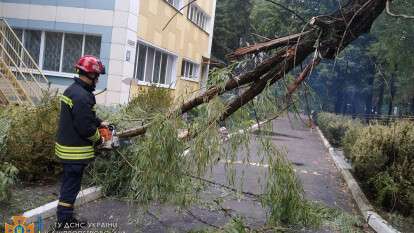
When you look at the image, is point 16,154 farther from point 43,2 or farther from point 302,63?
point 43,2

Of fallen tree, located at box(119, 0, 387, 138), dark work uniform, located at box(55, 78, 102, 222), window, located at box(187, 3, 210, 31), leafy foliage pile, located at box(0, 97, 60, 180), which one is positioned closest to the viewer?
fallen tree, located at box(119, 0, 387, 138)

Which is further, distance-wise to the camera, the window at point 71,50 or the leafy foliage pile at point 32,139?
the window at point 71,50

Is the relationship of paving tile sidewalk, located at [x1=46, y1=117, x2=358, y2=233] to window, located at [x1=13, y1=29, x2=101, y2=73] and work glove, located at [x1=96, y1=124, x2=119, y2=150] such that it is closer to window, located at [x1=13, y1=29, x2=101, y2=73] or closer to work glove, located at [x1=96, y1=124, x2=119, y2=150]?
work glove, located at [x1=96, y1=124, x2=119, y2=150]

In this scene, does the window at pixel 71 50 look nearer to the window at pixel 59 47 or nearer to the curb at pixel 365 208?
the window at pixel 59 47

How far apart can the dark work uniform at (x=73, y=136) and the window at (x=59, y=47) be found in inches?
349

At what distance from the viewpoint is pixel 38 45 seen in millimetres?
13531

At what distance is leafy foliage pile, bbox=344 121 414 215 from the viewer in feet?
23.1

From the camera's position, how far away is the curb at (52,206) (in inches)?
189

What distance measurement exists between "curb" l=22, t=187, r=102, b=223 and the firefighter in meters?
0.33

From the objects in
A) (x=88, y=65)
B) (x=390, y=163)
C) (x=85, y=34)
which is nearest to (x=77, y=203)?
(x=88, y=65)

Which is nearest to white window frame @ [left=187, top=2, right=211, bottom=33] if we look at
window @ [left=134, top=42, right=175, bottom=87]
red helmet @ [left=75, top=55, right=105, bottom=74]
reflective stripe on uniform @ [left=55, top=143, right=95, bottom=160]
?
window @ [left=134, top=42, right=175, bottom=87]

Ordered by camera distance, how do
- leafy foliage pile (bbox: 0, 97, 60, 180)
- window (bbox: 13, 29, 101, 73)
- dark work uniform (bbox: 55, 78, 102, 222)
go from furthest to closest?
window (bbox: 13, 29, 101, 73) < leafy foliage pile (bbox: 0, 97, 60, 180) < dark work uniform (bbox: 55, 78, 102, 222)

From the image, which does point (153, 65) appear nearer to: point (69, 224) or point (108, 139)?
point (108, 139)

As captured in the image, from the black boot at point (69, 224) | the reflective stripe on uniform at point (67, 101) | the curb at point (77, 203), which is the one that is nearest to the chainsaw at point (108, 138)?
the reflective stripe on uniform at point (67, 101)
